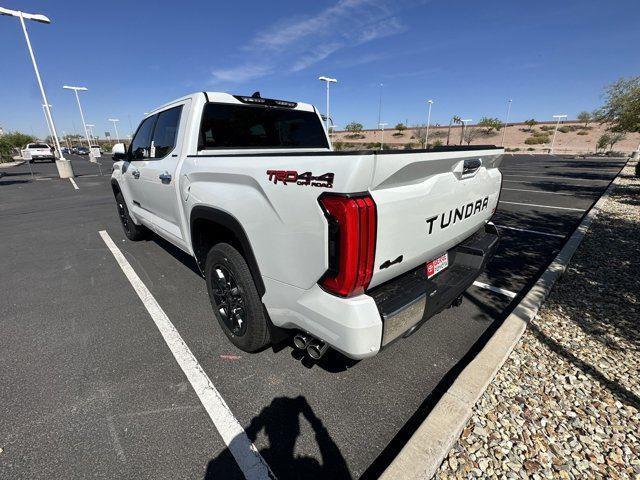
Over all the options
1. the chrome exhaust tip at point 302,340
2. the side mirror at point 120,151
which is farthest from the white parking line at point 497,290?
the side mirror at point 120,151

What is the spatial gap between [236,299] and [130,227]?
13.6ft

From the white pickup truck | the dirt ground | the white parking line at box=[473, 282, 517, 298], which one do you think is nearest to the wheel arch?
the white pickup truck

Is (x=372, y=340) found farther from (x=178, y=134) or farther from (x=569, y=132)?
(x=569, y=132)

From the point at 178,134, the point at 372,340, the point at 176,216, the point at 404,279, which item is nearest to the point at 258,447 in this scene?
the point at 372,340

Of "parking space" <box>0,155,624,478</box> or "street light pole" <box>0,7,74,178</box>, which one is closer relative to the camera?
"parking space" <box>0,155,624,478</box>

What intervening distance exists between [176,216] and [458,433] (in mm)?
3088

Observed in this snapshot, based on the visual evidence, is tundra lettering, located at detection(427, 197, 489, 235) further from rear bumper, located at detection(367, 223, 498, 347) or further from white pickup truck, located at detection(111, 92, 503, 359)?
rear bumper, located at detection(367, 223, 498, 347)

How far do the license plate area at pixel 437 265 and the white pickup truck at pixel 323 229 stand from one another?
0.01 m

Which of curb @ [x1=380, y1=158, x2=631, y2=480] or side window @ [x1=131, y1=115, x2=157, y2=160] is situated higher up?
side window @ [x1=131, y1=115, x2=157, y2=160]

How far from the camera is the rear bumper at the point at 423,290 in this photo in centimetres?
173

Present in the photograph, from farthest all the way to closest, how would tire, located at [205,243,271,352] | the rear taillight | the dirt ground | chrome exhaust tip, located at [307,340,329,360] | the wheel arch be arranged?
the dirt ground, tire, located at [205,243,271,352], the wheel arch, chrome exhaust tip, located at [307,340,329,360], the rear taillight

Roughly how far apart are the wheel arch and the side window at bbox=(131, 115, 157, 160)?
1.82 meters

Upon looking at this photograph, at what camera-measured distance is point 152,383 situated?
2.37 meters

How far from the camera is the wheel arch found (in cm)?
214
